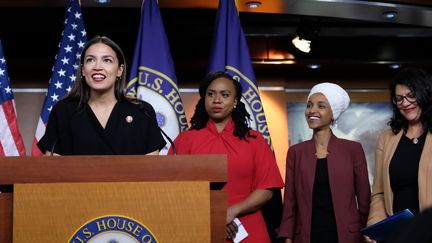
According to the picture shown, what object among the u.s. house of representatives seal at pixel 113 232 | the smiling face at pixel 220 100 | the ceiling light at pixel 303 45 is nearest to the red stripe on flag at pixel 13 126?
the smiling face at pixel 220 100

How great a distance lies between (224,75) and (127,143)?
46.7 inches

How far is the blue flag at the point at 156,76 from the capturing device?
4.22m

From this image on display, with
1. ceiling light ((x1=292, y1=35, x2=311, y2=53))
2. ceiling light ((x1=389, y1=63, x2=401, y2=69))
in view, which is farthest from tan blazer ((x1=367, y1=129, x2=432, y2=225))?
ceiling light ((x1=389, y1=63, x2=401, y2=69))

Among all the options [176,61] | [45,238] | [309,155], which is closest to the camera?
[45,238]

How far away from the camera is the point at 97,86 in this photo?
8.48 ft

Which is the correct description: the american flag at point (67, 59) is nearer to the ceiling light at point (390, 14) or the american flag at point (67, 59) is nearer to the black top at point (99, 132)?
the black top at point (99, 132)

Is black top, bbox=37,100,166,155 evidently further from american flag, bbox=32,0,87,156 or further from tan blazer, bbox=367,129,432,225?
american flag, bbox=32,0,87,156

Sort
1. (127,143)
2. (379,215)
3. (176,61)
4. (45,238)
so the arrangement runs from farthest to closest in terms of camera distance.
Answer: (176,61), (379,215), (127,143), (45,238)

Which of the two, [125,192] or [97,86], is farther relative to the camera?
[97,86]

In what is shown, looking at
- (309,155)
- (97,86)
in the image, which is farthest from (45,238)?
(309,155)

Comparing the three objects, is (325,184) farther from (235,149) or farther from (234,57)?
(234,57)

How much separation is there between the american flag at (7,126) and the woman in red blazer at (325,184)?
5.95 feet

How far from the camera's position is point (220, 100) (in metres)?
3.43

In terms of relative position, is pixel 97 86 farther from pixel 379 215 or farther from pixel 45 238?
pixel 379 215
